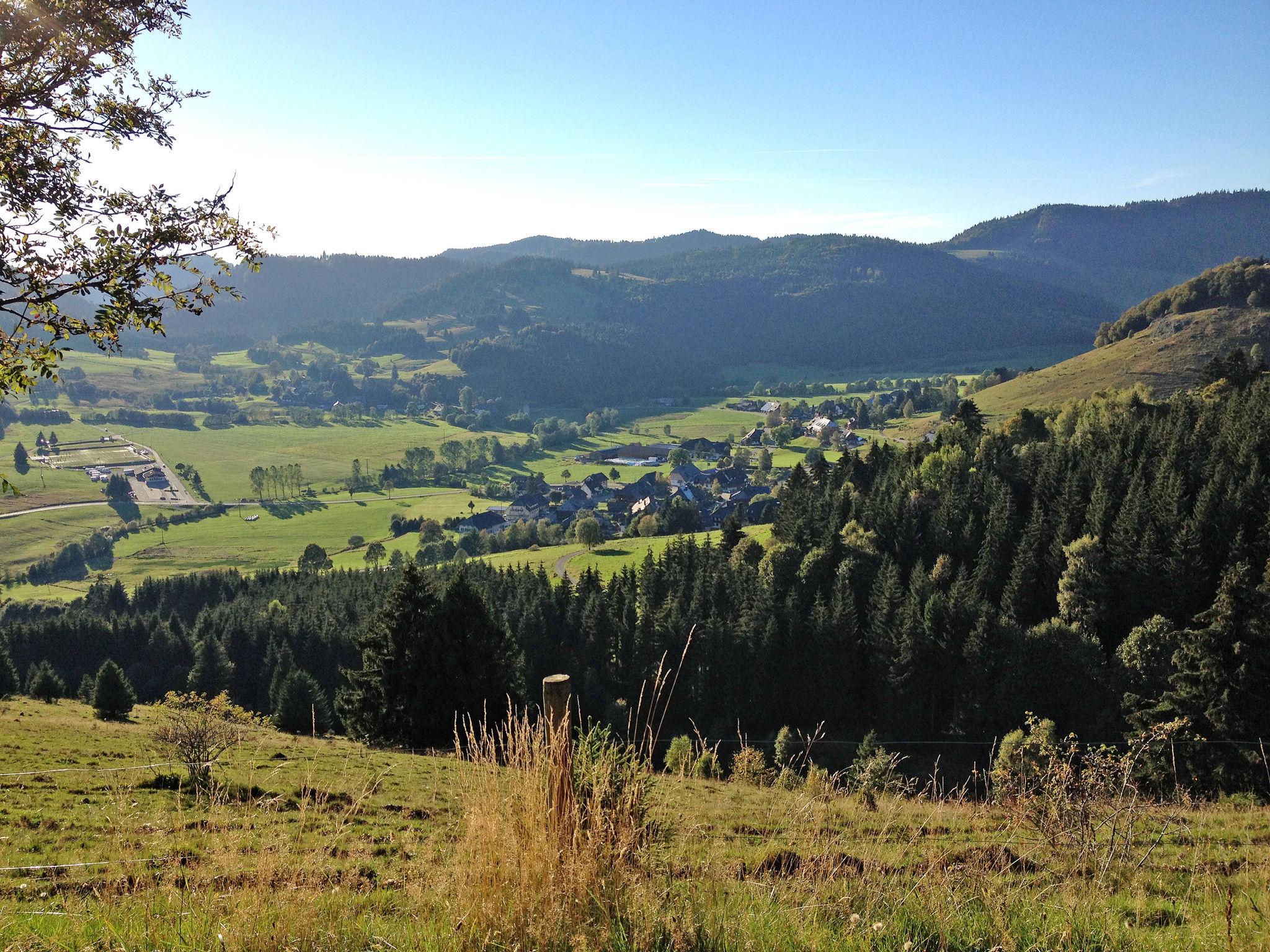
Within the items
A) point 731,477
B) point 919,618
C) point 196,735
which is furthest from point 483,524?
point 196,735

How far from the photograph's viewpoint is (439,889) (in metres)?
4.53

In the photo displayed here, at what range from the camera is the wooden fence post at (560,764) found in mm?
4906

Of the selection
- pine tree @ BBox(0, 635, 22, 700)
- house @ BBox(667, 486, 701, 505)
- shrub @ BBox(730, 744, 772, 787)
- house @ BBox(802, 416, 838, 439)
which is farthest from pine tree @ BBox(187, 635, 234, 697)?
house @ BBox(802, 416, 838, 439)

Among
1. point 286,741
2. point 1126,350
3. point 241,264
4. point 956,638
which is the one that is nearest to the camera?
point 241,264

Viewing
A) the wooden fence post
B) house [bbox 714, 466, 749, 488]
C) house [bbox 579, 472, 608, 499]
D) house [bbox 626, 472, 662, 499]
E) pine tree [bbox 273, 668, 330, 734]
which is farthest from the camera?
house [bbox 579, 472, 608, 499]

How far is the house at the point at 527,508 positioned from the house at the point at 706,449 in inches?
1756

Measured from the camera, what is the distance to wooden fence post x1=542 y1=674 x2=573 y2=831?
193 inches

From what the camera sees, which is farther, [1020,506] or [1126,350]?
[1126,350]

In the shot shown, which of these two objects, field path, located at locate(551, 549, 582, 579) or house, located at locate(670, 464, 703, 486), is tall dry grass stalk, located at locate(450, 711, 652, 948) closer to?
field path, located at locate(551, 549, 582, 579)

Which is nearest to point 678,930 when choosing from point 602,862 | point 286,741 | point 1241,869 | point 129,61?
point 602,862

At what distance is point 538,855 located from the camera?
4.56 m

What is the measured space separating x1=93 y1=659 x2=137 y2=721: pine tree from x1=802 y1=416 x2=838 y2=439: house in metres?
146

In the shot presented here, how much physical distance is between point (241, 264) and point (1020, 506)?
61693 millimetres

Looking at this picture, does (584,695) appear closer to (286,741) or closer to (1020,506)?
(286,741)
